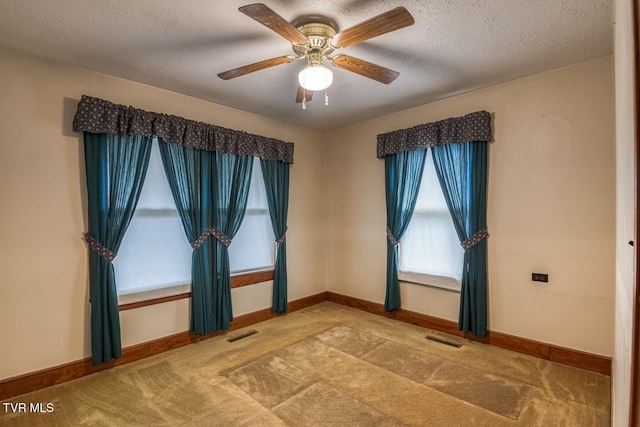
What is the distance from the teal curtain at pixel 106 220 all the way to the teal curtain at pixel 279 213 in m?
1.60

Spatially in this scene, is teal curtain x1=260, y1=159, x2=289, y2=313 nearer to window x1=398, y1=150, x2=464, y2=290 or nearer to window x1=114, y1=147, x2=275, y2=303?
window x1=114, y1=147, x2=275, y2=303

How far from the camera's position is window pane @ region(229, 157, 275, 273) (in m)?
3.81

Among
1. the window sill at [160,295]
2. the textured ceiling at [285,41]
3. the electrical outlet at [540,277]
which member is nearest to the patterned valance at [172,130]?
the textured ceiling at [285,41]

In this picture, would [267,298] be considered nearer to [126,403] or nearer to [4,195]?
[126,403]

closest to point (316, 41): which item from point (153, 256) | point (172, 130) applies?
point (172, 130)

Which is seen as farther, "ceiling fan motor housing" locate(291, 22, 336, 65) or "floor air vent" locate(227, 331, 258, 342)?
"floor air vent" locate(227, 331, 258, 342)

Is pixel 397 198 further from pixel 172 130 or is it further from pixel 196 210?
pixel 172 130

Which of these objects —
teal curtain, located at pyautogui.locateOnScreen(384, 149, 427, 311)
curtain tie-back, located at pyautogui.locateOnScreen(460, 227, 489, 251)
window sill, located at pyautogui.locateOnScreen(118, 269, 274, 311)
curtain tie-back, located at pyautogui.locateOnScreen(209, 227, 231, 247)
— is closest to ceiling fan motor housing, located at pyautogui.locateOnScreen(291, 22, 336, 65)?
teal curtain, located at pyautogui.locateOnScreen(384, 149, 427, 311)

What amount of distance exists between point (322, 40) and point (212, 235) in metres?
2.33

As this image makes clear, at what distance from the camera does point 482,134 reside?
3.19 m

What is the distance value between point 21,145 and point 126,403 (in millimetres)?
2172

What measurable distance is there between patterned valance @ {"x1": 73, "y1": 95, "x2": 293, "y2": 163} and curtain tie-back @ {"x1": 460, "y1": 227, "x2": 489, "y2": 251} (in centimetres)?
244

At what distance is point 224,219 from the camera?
3.56 m

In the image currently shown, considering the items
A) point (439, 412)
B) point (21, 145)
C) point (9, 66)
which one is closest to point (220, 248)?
point (21, 145)
